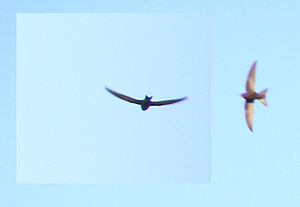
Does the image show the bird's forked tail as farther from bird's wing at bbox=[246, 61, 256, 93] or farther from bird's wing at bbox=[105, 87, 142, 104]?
bird's wing at bbox=[105, 87, 142, 104]

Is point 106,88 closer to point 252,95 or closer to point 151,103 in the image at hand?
point 151,103

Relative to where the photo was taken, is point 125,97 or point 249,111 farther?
point 125,97

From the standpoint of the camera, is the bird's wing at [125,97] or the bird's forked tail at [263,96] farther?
the bird's wing at [125,97]

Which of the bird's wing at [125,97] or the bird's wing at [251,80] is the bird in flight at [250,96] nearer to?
the bird's wing at [251,80]

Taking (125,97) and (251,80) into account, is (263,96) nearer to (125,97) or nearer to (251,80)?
(251,80)

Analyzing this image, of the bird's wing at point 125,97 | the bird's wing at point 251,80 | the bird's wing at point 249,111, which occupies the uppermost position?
the bird's wing at point 251,80

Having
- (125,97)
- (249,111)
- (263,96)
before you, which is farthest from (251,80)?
(125,97)

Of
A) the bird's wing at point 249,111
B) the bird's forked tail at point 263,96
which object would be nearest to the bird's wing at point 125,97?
the bird's wing at point 249,111

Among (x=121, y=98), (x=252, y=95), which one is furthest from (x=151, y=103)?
(x=252, y=95)
